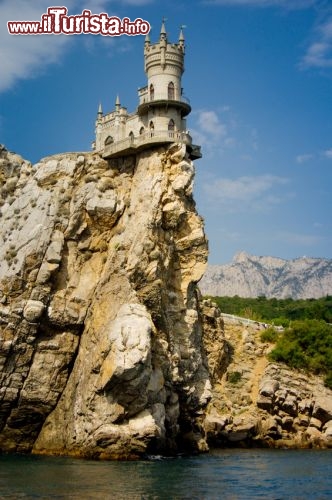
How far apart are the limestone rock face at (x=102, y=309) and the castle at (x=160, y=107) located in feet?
3.64

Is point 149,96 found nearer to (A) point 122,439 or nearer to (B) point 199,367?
(B) point 199,367

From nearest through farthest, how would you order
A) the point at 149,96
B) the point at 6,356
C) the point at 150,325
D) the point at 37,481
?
the point at 37,481 → the point at 150,325 → the point at 6,356 → the point at 149,96

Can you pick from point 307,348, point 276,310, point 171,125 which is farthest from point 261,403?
point 276,310

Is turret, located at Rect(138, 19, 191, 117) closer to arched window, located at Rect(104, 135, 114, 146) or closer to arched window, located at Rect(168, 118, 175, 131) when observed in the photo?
arched window, located at Rect(168, 118, 175, 131)

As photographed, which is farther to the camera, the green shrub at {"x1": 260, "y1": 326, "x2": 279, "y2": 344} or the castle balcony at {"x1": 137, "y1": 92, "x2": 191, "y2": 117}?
the green shrub at {"x1": 260, "y1": 326, "x2": 279, "y2": 344}

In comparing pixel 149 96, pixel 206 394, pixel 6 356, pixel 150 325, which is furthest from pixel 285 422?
pixel 149 96

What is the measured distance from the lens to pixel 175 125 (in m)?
48.3

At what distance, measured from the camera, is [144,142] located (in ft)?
154

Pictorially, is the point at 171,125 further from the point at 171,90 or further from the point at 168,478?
the point at 168,478

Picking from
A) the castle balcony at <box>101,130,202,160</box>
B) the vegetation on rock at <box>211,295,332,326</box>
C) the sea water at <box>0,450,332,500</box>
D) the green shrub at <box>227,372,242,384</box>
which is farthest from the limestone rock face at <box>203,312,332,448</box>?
the castle balcony at <box>101,130,202,160</box>

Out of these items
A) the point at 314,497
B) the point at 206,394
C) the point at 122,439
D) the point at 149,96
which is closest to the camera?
the point at 314,497

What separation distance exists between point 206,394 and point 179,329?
185 inches

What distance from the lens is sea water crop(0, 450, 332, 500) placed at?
27578 millimetres

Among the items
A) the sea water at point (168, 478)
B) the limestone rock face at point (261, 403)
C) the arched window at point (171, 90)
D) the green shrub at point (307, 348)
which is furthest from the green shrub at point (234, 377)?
the arched window at point (171, 90)
